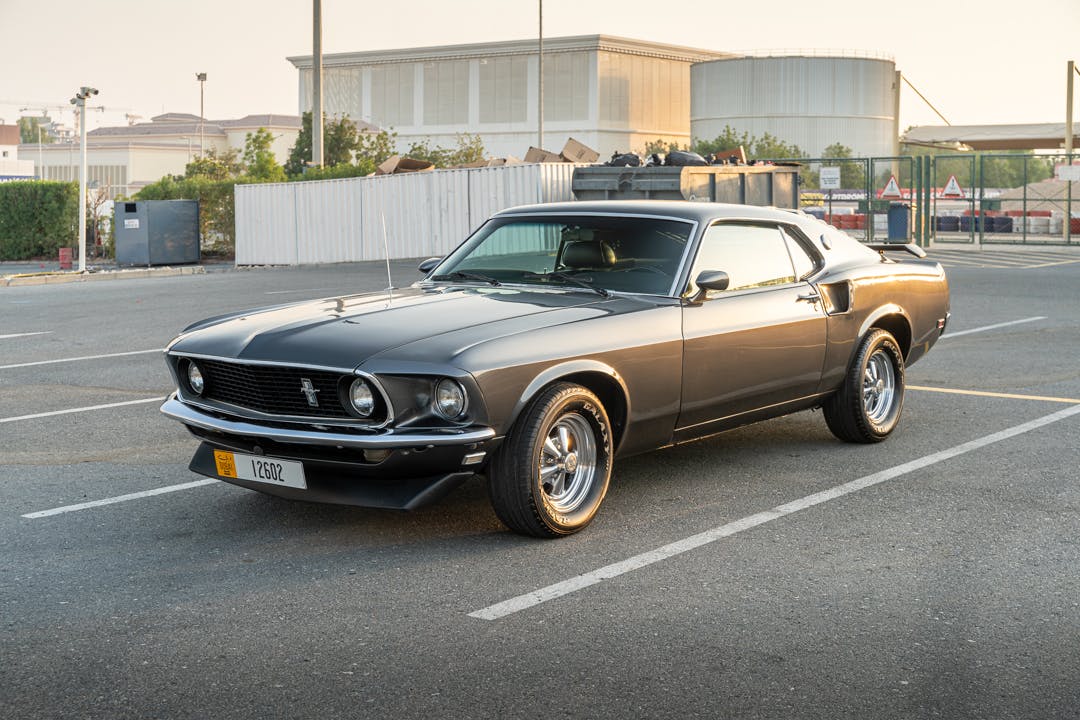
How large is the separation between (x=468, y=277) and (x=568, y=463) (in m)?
1.62

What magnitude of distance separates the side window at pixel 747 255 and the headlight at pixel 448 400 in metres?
1.82

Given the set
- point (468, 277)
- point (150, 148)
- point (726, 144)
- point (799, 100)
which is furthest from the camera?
point (150, 148)

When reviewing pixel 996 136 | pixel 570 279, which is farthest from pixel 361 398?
pixel 996 136

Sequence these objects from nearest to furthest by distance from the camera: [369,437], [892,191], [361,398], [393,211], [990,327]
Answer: [369,437], [361,398], [990,327], [393,211], [892,191]

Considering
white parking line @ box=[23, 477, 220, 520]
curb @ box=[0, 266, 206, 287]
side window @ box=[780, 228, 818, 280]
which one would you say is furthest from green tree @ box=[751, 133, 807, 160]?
white parking line @ box=[23, 477, 220, 520]

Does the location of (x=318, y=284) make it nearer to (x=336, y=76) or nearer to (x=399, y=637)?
(x=399, y=637)

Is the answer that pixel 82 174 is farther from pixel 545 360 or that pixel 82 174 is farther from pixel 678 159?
pixel 545 360

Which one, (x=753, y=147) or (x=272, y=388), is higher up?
(x=753, y=147)

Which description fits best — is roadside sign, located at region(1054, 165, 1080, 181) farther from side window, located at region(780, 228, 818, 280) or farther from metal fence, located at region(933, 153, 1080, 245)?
side window, located at region(780, 228, 818, 280)

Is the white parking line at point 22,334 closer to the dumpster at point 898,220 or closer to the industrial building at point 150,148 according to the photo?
the dumpster at point 898,220

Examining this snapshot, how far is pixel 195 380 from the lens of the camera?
6.13m

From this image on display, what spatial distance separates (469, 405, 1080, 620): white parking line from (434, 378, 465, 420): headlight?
32.2 inches

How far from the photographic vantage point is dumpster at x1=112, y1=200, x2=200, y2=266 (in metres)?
30.5

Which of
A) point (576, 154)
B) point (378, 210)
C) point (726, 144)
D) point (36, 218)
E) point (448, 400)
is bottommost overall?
point (448, 400)
